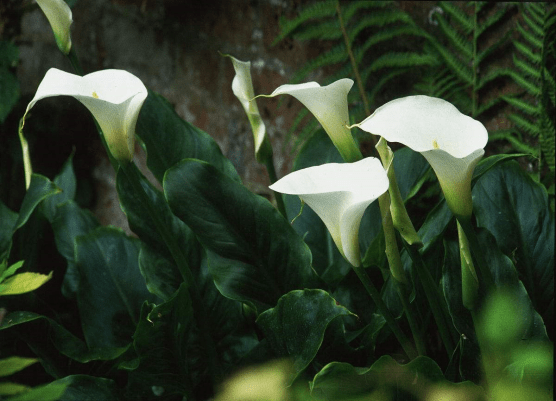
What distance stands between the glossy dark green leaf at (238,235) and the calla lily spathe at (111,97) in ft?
0.27

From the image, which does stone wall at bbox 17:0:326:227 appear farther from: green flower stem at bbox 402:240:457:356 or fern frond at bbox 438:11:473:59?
green flower stem at bbox 402:240:457:356

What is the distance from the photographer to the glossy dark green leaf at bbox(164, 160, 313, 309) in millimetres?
577

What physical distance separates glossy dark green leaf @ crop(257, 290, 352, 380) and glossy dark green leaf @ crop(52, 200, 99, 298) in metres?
0.34

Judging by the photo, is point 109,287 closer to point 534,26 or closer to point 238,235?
point 238,235

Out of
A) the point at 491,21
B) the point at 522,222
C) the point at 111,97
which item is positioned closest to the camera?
the point at 111,97

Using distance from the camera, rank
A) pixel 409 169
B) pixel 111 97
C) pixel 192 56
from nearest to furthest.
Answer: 1. pixel 111 97
2. pixel 409 169
3. pixel 192 56

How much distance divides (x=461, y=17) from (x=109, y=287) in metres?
0.61

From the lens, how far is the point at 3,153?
146 cm

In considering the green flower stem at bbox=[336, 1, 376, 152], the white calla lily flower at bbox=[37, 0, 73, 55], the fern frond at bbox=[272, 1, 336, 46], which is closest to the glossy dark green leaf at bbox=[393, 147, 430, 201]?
the green flower stem at bbox=[336, 1, 376, 152]

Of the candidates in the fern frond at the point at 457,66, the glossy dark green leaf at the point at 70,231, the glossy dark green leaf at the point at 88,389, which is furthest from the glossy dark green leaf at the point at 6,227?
the fern frond at the point at 457,66

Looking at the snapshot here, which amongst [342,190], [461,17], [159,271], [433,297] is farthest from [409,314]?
[461,17]

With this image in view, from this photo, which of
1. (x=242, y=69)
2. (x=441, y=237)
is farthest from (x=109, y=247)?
(x=441, y=237)

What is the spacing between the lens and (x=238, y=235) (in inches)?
23.4

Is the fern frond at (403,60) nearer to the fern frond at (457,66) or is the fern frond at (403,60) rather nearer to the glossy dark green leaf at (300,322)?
the fern frond at (457,66)
